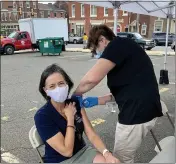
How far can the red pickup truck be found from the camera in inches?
657

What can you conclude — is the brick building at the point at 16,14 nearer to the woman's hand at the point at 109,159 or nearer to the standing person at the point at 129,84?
the standing person at the point at 129,84

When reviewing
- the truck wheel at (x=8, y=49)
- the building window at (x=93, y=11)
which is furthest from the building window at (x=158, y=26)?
the truck wheel at (x=8, y=49)

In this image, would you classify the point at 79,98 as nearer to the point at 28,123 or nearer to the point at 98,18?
the point at 28,123

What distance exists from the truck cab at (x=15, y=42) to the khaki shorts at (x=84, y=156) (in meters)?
15.6

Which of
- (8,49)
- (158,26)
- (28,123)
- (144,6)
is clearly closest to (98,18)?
(8,49)

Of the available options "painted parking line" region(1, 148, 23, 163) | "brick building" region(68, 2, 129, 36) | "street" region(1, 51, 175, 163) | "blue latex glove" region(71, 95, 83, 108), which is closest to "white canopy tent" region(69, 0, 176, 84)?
"street" region(1, 51, 175, 163)

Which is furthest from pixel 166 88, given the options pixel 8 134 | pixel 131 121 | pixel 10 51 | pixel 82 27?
pixel 82 27

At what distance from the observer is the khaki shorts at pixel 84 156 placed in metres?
1.85

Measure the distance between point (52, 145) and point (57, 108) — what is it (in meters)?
0.29

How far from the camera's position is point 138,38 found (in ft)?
62.7

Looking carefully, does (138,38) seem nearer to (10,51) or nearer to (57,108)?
(10,51)

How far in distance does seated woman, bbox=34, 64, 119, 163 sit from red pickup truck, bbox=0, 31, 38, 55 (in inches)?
606

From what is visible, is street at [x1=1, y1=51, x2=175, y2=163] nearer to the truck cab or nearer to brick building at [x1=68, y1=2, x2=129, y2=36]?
the truck cab

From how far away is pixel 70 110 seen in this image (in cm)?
186
